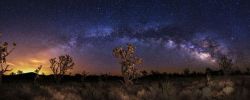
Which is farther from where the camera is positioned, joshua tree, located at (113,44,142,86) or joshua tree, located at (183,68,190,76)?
joshua tree, located at (183,68,190,76)

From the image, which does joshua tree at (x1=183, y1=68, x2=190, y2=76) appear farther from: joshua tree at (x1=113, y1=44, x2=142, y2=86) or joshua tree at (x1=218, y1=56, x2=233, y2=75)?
joshua tree at (x1=113, y1=44, x2=142, y2=86)

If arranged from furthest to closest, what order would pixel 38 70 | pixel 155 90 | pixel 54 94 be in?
pixel 38 70
pixel 155 90
pixel 54 94

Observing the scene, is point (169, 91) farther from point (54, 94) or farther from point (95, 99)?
point (54, 94)

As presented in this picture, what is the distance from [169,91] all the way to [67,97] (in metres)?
8.04

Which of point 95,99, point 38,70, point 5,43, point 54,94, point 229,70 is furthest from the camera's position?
point 229,70

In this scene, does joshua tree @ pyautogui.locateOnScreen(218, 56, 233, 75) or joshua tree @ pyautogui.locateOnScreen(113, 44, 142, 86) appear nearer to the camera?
joshua tree @ pyautogui.locateOnScreen(113, 44, 142, 86)

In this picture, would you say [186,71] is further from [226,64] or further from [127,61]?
[127,61]

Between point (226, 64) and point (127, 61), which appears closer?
point (127, 61)

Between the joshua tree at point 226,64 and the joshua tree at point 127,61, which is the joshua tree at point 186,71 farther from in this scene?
the joshua tree at point 127,61

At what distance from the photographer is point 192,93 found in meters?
27.0

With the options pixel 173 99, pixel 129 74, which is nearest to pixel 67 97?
pixel 173 99

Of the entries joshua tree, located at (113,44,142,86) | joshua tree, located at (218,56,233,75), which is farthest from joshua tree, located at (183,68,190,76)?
joshua tree, located at (113,44,142,86)

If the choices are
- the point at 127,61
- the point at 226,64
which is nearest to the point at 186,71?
the point at 226,64

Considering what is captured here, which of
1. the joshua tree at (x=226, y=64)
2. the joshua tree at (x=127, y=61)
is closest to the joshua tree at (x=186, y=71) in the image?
the joshua tree at (x=226, y=64)
